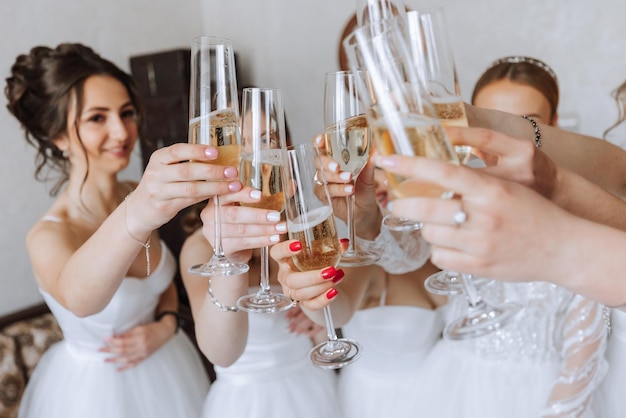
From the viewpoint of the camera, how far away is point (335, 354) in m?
1.10

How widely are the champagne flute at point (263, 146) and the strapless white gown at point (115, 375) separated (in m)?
1.21

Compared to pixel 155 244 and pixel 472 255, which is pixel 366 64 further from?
pixel 155 244

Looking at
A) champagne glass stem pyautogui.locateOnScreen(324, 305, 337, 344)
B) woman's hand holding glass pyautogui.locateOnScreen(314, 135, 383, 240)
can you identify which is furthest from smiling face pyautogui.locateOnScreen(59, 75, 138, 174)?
champagne glass stem pyautogui.locateOnScreen(324, 305, 337, 344)

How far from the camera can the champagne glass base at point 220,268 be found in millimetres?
1102

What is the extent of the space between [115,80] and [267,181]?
1.44 m

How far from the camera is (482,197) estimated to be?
26.1 inches

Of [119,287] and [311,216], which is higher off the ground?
[311,216]

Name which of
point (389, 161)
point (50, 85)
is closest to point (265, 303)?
point (389, 161)

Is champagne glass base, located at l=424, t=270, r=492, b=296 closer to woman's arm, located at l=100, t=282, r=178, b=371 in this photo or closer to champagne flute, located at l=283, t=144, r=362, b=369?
champagne flute, located at l=283, t=144, r=362, b=369

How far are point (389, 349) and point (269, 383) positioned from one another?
0.42m

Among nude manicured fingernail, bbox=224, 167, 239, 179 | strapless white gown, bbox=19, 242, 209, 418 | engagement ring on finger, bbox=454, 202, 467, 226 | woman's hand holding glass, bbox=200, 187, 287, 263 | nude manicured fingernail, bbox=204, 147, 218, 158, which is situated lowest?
strapless white gown, bbox=19, 242, 209, 418

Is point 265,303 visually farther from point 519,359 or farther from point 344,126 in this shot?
point 519,359

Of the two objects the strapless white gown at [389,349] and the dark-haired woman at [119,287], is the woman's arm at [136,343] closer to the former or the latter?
the dark-haired woman at [119,287]

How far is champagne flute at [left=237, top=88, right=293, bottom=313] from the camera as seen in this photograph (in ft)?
3.54
